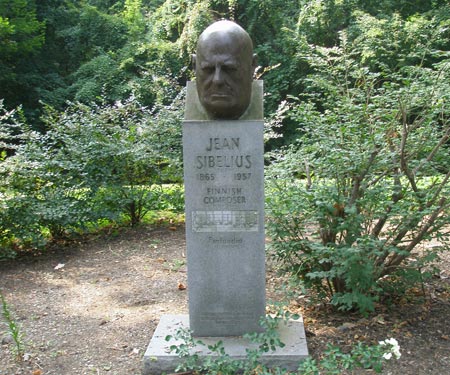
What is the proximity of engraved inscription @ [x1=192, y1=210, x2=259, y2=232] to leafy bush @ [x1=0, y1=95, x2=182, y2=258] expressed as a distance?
10.1 feet

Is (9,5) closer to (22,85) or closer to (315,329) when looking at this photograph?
(22,85)

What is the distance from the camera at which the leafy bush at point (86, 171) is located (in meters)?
5.86

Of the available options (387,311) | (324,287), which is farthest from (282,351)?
(387,311)

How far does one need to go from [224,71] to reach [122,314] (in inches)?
90.6

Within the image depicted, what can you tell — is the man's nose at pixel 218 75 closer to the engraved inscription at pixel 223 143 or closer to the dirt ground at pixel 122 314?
the engraved inscription at pixel 223 143

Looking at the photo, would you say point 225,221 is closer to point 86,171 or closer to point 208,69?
point 208,69

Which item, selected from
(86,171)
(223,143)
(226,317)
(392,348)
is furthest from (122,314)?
(86,171)

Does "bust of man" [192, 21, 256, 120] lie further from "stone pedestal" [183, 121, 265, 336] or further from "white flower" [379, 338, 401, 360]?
"white flower" [379, 338, 401, 360]

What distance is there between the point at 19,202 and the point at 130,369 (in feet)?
10.3

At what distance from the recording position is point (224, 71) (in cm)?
319

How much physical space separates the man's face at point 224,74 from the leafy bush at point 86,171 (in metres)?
3.33

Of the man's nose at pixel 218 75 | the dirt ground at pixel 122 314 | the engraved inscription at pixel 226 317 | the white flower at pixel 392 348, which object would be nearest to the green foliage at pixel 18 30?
Result: the dirt ground at pixel 122 314

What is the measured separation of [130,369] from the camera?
132 inches

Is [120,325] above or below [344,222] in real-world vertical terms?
below
